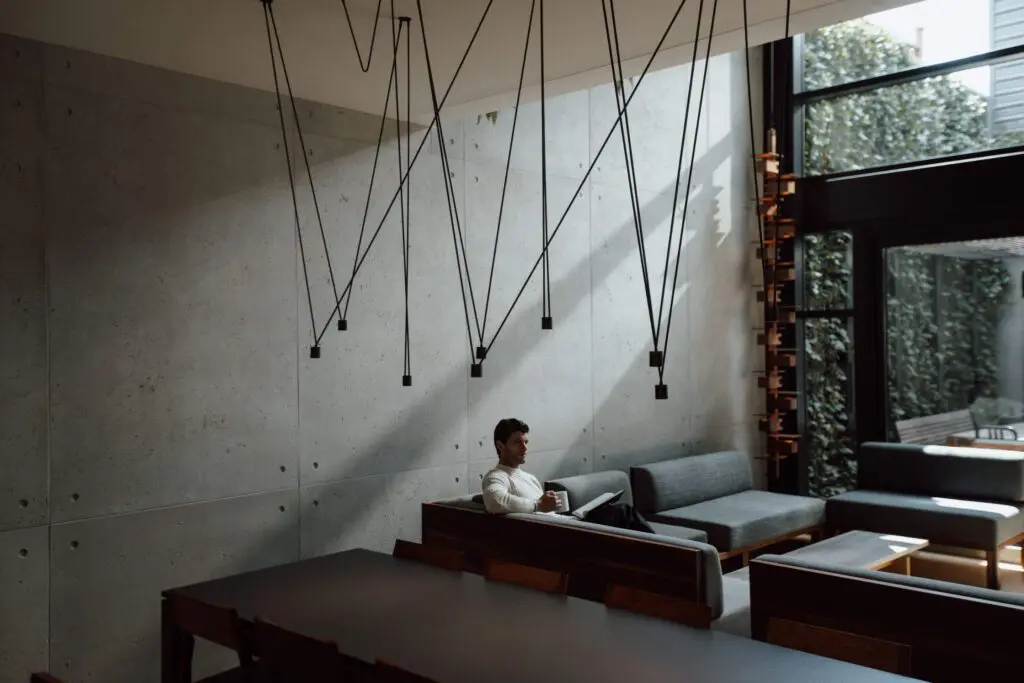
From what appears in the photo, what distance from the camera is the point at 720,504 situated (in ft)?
23.7

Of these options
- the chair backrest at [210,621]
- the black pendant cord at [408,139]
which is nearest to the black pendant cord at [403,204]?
the black pendant cord at [408,139]

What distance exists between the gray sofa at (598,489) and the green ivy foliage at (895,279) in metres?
2.95

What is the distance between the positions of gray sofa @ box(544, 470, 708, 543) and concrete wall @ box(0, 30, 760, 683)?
46 centimetres

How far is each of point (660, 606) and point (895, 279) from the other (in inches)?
243

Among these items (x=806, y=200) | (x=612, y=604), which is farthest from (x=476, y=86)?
(x=806, y=200)

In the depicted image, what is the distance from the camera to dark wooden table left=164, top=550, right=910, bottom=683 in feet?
8.83

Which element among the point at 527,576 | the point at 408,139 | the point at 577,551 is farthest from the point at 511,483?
the point at 408,139

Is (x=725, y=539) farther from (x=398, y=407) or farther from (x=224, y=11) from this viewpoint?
(x=224, y=11)

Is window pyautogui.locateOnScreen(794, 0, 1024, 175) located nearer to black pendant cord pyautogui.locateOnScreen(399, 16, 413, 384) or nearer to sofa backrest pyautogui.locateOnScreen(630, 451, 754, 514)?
sofa backrest pyautogui.locateOnScreen(630, 451, 754, 514)

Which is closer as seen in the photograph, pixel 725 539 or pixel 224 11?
pixel 224 11

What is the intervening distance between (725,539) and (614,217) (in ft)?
9.20

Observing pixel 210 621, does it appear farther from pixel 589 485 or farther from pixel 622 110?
pixel 589 485

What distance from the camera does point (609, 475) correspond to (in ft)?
22.5

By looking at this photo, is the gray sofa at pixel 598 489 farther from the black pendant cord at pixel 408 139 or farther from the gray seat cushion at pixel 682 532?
the black pendant cord at pixel 408 139
